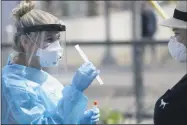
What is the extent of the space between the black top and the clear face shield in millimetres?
686

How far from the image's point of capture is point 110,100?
667cm

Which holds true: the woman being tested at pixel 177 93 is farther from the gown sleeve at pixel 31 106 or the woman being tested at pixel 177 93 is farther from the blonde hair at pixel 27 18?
the blonde hair at pixel 27 18

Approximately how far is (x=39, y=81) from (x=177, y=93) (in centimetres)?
82

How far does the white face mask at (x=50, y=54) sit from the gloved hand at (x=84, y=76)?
0.20 metres

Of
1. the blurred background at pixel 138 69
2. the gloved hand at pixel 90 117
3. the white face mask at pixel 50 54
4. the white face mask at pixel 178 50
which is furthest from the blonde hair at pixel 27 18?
the blurred background at pixel 138 69

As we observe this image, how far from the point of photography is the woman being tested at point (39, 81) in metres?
3.34

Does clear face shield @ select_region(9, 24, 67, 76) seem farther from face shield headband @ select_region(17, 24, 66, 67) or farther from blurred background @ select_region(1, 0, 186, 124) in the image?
blurred background @ select_region(1, 0, 186, 124)

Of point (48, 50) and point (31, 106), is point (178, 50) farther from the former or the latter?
point (31, 106)

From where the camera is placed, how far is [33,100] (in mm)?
3344

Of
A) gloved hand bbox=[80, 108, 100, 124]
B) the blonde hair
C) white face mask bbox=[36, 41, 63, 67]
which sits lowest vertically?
gloved hand bbox=[80, 108, 100, 124]

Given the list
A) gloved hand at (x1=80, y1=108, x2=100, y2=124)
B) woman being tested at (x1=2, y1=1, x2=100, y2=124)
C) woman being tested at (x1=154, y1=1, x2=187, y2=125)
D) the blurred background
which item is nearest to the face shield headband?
woman being tested at (x1=2, y1=1, x2=100, y2=124)

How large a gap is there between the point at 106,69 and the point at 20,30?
4.94 meters

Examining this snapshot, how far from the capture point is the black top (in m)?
3.08

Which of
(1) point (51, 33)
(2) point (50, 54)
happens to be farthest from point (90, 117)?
(1) point (51, 33)
